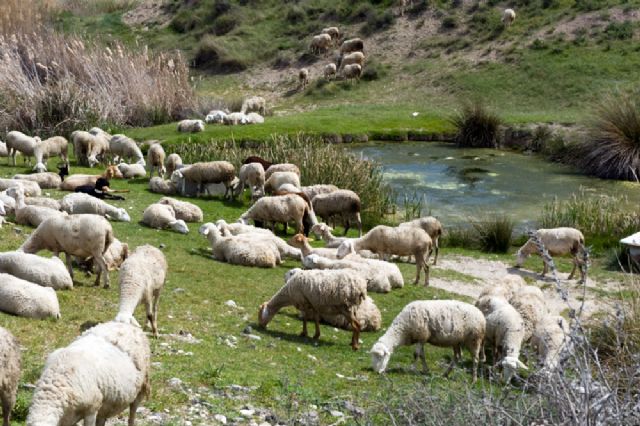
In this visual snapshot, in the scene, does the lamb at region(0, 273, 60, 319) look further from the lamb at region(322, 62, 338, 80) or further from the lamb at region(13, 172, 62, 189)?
the lamb at region(322, 62, 338, 80)

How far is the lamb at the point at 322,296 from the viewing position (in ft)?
39.0

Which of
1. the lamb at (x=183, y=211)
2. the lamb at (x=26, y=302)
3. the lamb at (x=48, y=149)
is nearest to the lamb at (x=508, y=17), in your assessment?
the lamb at (x=48, y=149)

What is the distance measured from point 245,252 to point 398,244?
9.25ft

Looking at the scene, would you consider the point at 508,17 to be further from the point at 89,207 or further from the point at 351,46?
the point at 89,207

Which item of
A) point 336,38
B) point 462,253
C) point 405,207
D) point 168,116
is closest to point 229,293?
point 462,253

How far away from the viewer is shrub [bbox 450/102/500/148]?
35344 mm

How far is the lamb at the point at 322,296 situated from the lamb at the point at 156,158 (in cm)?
1279

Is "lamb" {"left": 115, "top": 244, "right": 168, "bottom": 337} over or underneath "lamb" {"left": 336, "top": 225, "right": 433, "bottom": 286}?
over

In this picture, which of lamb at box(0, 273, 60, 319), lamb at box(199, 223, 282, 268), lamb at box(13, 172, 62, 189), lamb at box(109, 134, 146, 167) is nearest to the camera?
lamb at box(0, 273, 60, 319)

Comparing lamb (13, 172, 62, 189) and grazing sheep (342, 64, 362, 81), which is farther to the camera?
grazing sheep (342, 64, 362, 81)

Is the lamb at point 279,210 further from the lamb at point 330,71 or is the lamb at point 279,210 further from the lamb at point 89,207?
the lamb at point 330,71

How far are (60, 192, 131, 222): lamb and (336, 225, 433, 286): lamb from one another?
4776mm

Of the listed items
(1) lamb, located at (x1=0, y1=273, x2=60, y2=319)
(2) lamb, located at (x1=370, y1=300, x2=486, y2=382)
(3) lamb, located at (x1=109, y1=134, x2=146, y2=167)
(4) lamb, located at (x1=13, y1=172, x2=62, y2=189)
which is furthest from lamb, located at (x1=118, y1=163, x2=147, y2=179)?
(2) lamb, located at (x1=370, y1=300, x2=486, y2=382)

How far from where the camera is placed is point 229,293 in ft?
45.0
